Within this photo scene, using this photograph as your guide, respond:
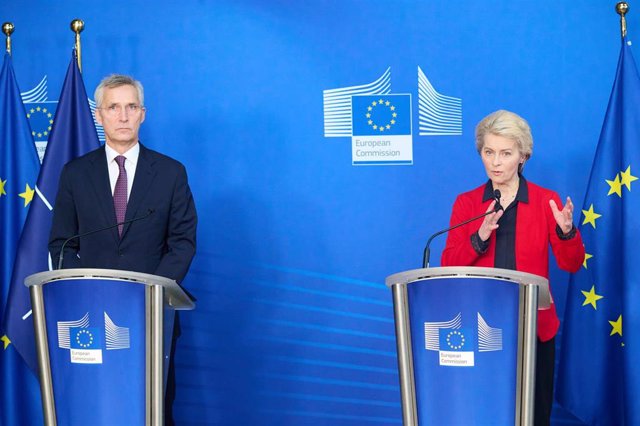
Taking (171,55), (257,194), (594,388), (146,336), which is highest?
(171,55)

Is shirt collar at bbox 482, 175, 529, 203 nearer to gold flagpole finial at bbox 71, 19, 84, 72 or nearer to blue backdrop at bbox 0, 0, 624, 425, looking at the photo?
blue backdrop at bbox 0, 0, 624, 425

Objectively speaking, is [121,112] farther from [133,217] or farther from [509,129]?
[509,129]

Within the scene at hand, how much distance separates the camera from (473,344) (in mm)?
2666

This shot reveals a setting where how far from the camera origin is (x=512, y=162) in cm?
345

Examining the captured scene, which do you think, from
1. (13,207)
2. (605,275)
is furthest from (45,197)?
(605,275)

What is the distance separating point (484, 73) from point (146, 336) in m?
2.40

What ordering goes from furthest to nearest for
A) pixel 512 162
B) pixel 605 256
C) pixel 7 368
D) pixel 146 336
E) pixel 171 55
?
pixel 171 55 → pixel 7 368 → pixel 605 256 → pixel 512 162 → pixel 146 336

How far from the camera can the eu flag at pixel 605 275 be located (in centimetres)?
408

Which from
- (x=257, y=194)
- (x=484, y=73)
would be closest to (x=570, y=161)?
(x=484, y=73)

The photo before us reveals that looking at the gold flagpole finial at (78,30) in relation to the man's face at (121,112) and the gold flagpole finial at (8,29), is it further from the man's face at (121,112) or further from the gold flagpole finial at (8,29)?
the man's face at (121,112)

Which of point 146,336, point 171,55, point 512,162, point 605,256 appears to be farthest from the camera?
point 171,55

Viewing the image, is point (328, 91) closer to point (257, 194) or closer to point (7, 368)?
point (257, 194)

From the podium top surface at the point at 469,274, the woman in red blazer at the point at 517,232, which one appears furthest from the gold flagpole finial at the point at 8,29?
the podium top surface at the point at 469,274

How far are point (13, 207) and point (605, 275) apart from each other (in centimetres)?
270
